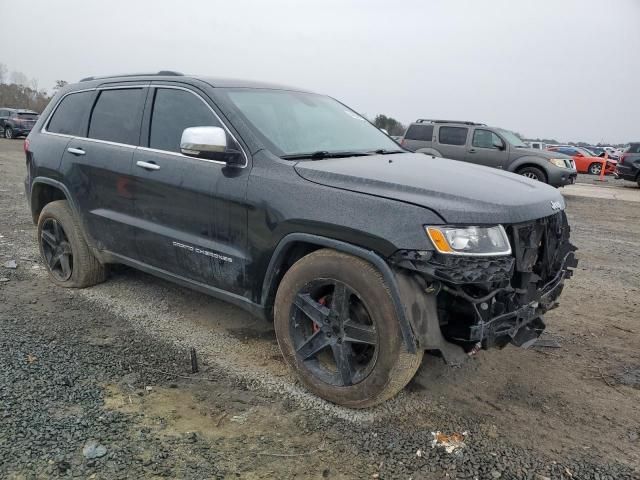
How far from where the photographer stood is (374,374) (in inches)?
107

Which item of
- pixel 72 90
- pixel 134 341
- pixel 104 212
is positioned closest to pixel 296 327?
pixel 134 341

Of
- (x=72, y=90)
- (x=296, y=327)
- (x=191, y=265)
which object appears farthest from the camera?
(x=72, y=90)

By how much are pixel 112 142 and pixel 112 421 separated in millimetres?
2311

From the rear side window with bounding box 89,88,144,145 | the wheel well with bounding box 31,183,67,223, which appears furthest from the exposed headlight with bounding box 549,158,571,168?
the wheel well with bounding box 31,183,67,223

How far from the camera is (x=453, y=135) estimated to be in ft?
46.4

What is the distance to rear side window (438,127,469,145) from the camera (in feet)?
46.1

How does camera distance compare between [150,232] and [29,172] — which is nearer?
[150,232]

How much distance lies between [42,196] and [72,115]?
0.90 meters

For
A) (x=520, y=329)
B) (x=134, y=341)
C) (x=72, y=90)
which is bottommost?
(x=134, y=341)

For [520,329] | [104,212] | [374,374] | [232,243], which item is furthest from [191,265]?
[520,329]

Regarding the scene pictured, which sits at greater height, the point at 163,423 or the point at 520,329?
the point at 520,329

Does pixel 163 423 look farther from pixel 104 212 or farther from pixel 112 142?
pixel 112 142

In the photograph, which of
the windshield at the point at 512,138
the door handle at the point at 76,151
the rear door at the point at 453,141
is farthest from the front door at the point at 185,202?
the windshield at the point at 512,138

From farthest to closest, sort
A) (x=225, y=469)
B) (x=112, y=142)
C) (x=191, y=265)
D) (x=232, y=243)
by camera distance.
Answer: (x=112, y=142), (x=191, y=265), (x=232, y=243), (x=225, y=469)
